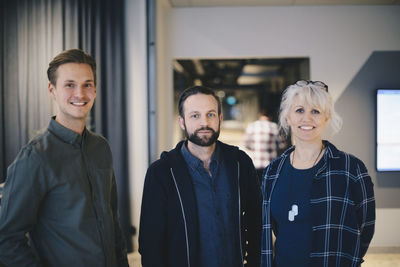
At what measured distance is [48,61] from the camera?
2.83m

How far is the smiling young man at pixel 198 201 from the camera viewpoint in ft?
4.88

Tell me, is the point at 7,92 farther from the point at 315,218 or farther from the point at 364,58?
the point at 364,58

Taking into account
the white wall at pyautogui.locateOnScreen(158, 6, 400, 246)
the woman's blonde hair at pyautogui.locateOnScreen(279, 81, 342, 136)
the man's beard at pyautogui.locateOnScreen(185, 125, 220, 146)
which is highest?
the white wall at pyautogui.locateOnScreen(158, 6, 400, 246)

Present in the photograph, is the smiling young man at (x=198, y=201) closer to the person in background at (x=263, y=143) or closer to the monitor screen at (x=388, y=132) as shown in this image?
the monitor screen at (x=388, y=132)

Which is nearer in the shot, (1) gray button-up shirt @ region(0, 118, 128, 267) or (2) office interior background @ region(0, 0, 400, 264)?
(1) gray button-up shirt @ region(0, 118, 128, 267)

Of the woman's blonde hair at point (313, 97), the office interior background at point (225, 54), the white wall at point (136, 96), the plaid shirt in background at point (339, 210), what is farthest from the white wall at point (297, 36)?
the plaid shirt in background at point (339, 210)

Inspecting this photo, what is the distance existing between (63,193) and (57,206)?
0.05 meters

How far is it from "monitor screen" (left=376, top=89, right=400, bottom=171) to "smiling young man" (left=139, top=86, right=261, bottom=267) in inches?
103

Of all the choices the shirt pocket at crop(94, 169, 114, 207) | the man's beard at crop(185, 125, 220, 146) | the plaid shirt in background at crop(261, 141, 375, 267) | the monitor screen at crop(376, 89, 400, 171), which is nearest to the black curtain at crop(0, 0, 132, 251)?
the shirt pocket at crop(94, 169, 114, 207)

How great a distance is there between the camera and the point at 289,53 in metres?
3.77

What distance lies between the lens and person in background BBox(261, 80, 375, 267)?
140 cm

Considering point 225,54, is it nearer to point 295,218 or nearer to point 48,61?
point 48,61

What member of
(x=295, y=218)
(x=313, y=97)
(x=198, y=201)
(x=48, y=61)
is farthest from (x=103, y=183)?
(x=48, y=61)

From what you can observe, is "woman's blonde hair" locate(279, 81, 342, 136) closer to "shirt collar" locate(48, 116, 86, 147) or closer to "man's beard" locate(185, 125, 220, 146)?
"man's beard" locate(185, 125, 220, 146)
